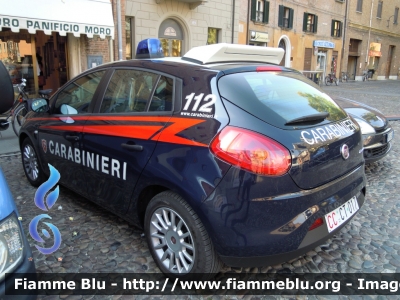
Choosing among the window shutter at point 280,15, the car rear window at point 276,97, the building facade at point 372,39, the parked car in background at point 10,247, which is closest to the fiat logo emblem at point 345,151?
the car rear window at point 276,97

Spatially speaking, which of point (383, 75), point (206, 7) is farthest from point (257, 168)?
point (383, 75)

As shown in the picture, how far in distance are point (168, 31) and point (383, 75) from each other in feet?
101

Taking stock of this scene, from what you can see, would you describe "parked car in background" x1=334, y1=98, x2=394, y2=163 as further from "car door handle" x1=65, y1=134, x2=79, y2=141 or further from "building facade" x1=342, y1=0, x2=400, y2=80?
"building facade" x1=342, y1=0, x2=400, y2=80

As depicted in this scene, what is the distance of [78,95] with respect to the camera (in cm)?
356

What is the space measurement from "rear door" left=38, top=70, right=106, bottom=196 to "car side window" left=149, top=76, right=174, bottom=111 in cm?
88

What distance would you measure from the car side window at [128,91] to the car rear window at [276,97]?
707 millimetres

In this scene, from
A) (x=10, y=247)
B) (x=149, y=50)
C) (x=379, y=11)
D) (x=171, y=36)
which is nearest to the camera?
(x=10, y=247)

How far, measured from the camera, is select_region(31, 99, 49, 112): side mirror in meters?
3.67

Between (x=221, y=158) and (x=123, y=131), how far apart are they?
103 centimetres

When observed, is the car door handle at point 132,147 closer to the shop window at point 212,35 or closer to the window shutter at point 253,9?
the shop window at point 212,35

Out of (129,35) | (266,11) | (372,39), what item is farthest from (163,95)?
(372,39)

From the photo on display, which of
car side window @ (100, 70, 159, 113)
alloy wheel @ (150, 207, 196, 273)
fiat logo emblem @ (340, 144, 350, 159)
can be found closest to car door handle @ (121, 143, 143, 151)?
car side window @ (100, 70, 159, 113)

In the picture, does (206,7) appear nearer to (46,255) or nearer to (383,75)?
(46,255)

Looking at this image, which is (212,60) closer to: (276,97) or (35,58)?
(276,97)
